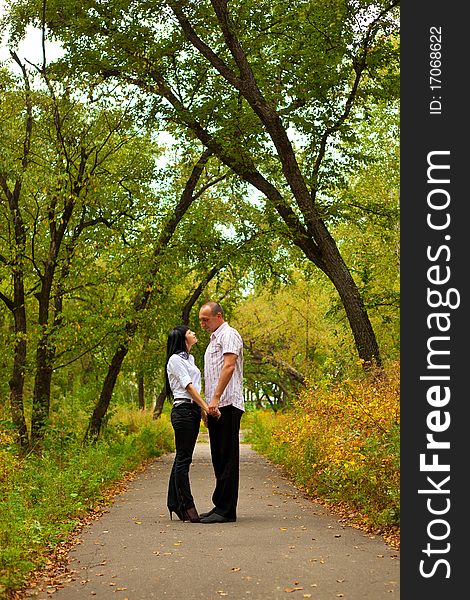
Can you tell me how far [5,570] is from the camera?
7188 millimetres

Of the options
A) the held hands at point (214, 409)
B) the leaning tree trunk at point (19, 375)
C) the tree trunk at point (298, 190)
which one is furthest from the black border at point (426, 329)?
the leaning tree trunk at point (19, 375)

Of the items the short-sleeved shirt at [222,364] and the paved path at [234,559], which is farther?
the short-sleeved shirt at [222,364]

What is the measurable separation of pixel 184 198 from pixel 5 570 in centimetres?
1980

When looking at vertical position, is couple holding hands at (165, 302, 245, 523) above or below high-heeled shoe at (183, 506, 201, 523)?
above

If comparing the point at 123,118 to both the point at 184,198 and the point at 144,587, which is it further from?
the point at 144,587

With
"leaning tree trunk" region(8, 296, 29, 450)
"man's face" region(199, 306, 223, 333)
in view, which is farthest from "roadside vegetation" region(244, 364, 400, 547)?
"leaning tree trunk" region(8, 296, 29, 450)

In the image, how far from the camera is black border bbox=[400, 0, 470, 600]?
23.1ft

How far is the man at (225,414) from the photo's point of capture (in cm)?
1062

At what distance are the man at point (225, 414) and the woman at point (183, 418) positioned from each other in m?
0.18

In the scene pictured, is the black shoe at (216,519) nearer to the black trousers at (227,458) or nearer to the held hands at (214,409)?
the black trousers at (227,458)

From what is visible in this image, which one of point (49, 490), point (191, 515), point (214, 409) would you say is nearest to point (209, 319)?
point (214, 409)

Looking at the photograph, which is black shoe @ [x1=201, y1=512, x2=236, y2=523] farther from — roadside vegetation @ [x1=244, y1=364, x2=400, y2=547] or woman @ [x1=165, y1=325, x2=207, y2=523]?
roadside vegetation @ [x1=244, y1=364, x2=400, y2=547]

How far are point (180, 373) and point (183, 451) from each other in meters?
0.86

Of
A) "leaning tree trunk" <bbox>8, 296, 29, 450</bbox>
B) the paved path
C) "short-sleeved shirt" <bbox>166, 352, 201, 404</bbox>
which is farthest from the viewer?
"leaning tree trunk" <bbox>8, 296, 29, 450</bbox>
